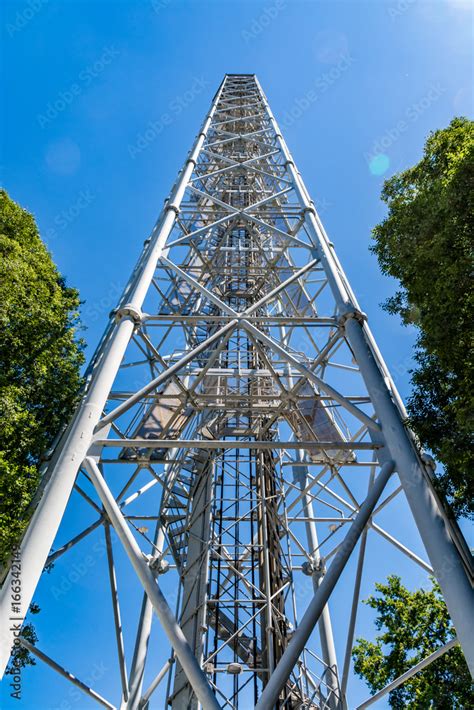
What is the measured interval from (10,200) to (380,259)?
6.52m

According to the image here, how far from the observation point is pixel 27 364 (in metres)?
6.32

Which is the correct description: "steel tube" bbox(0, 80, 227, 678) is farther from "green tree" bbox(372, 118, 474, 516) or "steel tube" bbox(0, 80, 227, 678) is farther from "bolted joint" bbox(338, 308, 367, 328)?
"green tree" bbox(372, 118, 474, 516)

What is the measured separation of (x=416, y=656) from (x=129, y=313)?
1419cm

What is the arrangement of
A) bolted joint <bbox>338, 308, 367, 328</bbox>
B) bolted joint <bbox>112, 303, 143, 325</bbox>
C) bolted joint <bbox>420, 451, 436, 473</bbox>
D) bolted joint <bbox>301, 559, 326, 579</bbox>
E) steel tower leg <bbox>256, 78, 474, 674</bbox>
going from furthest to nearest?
bolted joint <bbox>301, 559, 326, 579</bbox>, bolted joint <bbox>338, 308, 367, 328</bbox>, bolted joint <bbox>112, 303, 143, 325</bbox>, bolted joint <bbox>420, 451, 436, 473</bbox>, steel tower leg <bbox>256, 78, 474, 674</bbox>

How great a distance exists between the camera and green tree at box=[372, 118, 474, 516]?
210 inches

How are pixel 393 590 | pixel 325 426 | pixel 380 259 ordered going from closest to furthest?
pixel 380 259 < pixel 325 426 < pixel 393 590

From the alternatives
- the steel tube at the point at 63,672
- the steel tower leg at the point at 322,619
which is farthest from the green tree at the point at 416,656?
the steel tube at the point at 63,672

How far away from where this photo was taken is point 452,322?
579cm

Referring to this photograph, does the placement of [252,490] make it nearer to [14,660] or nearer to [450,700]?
[14,660]

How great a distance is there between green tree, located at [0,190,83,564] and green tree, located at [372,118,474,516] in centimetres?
459

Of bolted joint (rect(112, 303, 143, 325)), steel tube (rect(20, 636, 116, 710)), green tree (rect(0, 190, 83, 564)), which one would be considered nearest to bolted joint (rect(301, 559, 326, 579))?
steel tube (rect(20, 636, 116, 710))

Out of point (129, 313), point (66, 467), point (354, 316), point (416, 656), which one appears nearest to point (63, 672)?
point (66, 467)

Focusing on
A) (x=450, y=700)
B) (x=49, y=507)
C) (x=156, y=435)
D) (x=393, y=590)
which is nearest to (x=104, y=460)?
(x=156, y=435)

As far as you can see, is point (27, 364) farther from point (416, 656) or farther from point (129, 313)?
point (416, 656)
